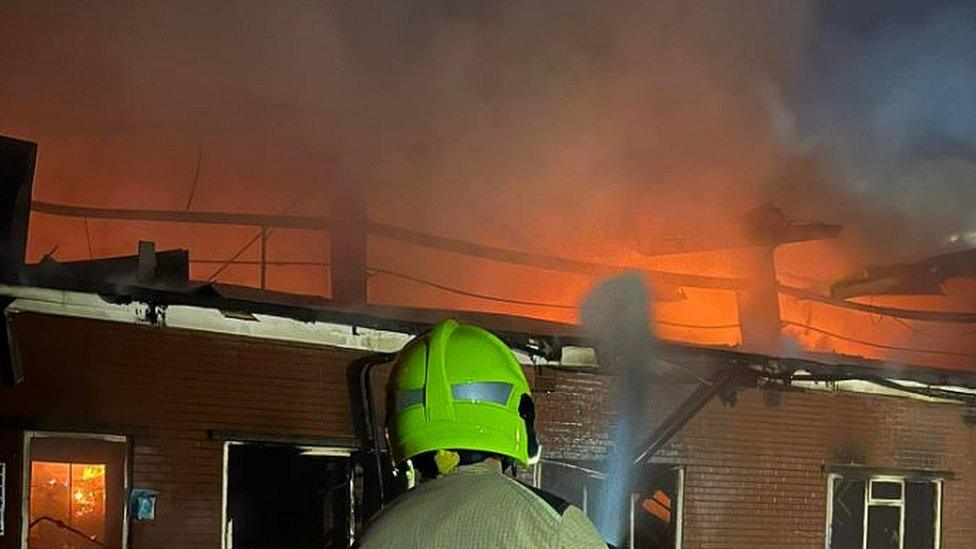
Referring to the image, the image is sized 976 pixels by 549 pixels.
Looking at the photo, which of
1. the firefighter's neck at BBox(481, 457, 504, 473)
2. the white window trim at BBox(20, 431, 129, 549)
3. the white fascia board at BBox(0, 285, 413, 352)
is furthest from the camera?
the white fascia board at BBox(0, 285, 413, 352)

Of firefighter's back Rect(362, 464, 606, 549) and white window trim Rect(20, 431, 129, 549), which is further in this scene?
white window trim Rect(20, 431, 129, 549)

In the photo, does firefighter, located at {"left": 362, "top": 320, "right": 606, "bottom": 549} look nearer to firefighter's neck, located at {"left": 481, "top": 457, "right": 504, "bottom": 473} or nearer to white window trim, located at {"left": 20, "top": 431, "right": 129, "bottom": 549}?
firefighter's neck, located at {"left": 481, "top": 457, "right": 504, "bottom": 473}

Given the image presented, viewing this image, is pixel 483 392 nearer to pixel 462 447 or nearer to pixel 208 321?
pixel 462 447

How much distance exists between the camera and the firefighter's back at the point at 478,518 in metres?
1.49

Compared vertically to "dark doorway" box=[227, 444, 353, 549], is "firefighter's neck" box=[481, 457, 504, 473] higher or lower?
higher

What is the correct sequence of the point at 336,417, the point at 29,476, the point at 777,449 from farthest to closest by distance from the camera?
the point at 777,449, the point at 336,417, the point at 29,476

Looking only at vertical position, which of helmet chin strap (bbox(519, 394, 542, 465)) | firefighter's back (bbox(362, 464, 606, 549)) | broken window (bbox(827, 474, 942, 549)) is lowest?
broken window (bbox(827, 474, 942, 549))

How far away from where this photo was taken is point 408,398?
1838 millimetres

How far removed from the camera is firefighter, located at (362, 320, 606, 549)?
1.53 m

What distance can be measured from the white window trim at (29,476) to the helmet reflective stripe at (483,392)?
192 inches

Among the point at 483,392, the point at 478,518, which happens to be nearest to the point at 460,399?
the point at 483,392

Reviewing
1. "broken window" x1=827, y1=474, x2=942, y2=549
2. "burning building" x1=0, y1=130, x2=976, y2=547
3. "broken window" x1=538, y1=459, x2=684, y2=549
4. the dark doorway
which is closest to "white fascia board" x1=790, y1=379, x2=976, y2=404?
"burning building" x1=0, y1=130, x2=976, y2=547

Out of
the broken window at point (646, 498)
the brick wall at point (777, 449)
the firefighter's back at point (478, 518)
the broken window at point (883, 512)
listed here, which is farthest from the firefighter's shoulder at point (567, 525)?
the broken window at point (883, 512)

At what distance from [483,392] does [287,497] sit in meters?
5.51
